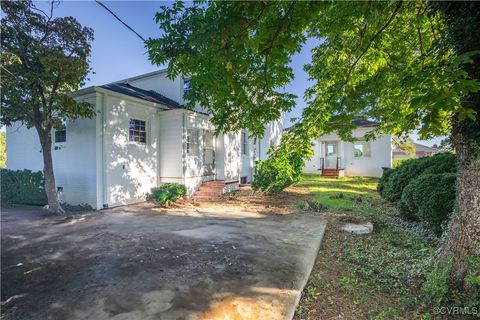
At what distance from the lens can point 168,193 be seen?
9.57 meters

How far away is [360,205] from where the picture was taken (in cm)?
916

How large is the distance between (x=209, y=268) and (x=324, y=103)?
3302mm

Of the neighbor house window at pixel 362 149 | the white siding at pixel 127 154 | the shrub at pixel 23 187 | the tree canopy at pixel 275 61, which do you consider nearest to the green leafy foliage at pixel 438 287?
the tree canopy at pixel 275 61

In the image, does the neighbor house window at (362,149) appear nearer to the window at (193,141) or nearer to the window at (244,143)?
the window at (244,143)

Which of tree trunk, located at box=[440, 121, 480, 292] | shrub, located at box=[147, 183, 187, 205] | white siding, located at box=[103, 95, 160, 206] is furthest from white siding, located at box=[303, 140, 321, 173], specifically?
tree trunk, located at box=[440, 121, 480, 292]

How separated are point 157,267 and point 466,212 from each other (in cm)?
450

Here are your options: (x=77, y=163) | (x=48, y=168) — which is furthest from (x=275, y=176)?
(x=48, y=168)

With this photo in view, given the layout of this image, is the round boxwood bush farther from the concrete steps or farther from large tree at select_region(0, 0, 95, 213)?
large tree at select_region(0, 0, 95, 213)

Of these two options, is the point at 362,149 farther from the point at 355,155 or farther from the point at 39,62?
the point at 39,62

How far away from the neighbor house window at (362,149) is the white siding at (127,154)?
1580cm

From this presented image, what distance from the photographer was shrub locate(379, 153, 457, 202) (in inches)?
257

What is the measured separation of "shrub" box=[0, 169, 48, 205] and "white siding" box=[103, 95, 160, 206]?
3.15m

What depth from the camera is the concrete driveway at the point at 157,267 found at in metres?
2.97

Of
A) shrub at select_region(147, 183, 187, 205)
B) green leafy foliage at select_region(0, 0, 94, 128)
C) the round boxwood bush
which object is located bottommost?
shrub at select_region(147, 183, 187, 205)
